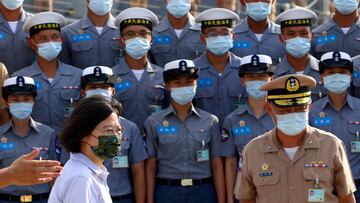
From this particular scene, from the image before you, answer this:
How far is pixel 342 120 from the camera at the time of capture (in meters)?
9.10

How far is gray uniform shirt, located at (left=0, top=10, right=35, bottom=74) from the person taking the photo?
9.95 meters

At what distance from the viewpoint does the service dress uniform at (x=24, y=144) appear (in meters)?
8.94

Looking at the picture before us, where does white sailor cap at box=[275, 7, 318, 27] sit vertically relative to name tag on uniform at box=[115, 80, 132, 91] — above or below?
above

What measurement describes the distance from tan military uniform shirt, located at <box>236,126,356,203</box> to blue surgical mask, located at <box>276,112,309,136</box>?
84 mm

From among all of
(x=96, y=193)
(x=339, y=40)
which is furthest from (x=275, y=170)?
(x=339, y=40)

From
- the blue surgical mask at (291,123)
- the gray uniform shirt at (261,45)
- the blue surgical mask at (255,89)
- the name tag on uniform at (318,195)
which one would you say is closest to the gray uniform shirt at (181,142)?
the blue surgical mask at (255,89)

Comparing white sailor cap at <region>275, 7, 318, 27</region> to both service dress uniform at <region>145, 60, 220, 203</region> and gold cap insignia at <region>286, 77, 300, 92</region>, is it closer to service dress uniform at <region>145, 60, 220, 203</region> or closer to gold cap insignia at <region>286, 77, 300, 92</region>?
service dress uniform at <region>145, 60, 220, 203</region>

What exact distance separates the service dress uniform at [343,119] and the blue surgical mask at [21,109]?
2.40 metres

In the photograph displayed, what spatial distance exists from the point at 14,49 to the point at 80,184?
4675mm

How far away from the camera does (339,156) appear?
7148mm

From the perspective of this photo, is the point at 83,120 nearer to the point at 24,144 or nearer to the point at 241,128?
the point at 24,144

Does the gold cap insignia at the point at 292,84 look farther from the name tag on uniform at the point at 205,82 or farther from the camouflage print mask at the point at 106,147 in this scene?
the name tag on uniform at the point at 205,82

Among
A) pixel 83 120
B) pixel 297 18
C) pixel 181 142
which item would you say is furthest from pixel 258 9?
pixel 83 120

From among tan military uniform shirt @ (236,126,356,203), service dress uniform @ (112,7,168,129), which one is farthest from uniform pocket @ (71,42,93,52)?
tan military uniform shirt @ (236,126,356,203)
